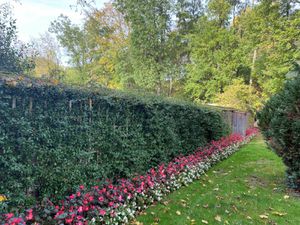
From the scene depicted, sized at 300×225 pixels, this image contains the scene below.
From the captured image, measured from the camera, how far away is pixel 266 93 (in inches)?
699

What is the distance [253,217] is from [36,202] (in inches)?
127

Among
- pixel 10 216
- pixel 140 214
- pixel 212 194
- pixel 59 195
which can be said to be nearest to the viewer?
pixel 10 216

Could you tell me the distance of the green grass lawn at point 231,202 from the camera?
359cm

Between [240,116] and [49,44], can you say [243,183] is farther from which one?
[49,44]

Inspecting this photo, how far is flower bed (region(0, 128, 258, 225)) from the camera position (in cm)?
266

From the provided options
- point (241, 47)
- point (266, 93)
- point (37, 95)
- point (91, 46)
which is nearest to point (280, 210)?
point (37, 95)

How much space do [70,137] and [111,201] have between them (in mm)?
1117

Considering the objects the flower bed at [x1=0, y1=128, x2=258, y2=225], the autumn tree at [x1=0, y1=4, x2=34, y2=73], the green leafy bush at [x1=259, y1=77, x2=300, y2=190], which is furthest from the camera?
the autumn tree at [x1=0, y1=4, x2=34, y2=73]

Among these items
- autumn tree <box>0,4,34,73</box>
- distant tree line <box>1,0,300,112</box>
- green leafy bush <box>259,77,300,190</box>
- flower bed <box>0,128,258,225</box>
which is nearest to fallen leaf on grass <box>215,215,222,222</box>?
flower bed <box>0,128,258,225</box>

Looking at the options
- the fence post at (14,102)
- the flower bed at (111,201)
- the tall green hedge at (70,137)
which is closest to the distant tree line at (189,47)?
the tall green hedge at (70,137)

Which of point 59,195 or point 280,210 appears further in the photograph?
point 280,210

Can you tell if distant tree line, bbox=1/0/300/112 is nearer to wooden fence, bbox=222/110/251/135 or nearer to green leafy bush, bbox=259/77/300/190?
wooden fence, bbox=222/110/251/135

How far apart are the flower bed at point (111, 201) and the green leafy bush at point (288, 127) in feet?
6.65

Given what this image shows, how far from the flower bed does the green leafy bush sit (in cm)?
203
